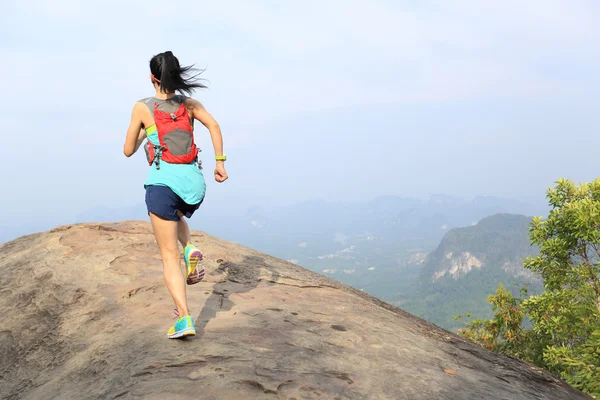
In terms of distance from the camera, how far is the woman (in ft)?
17.4

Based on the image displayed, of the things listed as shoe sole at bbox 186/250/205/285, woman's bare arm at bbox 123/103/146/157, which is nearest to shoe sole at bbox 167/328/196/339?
shoe sole at bbox 186/250/205/285

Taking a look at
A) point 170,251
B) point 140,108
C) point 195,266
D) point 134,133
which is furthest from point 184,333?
point 140,108

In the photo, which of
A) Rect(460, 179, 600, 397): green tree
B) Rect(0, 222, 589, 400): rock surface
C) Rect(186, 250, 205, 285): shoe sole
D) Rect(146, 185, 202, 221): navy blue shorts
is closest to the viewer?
Rect(0, 222, 589, 400): rock surface

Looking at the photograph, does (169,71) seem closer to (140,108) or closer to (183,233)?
(140,108)

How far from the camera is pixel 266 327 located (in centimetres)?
577

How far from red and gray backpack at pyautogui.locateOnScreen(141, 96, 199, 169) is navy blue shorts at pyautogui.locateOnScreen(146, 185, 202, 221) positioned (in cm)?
29

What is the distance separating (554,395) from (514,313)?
17.6 metres

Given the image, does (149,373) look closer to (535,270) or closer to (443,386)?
(443,386)

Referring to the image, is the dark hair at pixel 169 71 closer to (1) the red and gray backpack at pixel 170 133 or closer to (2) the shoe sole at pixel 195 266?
(1) the red and gray backpack at pixel 170 133

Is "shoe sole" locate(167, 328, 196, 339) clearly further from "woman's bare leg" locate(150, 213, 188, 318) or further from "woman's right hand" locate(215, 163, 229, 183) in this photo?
"woman's right hand" locate(215, 163, 229, 183)

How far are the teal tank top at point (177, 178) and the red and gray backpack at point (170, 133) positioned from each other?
0.05 m

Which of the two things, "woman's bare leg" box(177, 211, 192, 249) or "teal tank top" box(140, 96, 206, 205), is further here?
"woman's bare leg" box(177, 211, 192, 249)

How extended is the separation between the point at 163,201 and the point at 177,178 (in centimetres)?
31

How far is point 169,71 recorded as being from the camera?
5.31m
